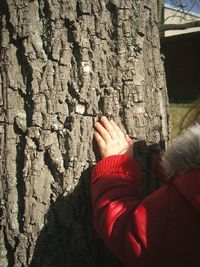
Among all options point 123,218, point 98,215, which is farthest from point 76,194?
point 123,218

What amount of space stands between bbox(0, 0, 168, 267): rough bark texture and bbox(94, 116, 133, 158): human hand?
0.13ft

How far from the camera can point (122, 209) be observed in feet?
5.14

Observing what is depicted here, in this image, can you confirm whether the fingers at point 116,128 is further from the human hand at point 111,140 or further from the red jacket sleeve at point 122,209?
the red jacket sleeve at point 122,209

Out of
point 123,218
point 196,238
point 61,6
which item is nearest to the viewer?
point 196,238

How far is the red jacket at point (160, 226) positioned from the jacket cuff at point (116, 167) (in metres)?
0.15

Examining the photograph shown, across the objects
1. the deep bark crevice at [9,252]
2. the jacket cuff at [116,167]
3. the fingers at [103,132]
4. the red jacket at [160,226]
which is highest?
the fingers at [103,132]

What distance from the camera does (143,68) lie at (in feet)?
6.02

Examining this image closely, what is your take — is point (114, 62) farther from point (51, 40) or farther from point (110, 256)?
point (110, 256)

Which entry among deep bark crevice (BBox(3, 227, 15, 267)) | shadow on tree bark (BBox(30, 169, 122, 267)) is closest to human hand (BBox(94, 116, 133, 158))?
shadow on tree bark (BBox(30, 169, 122, 267))

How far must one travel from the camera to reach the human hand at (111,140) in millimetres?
1729

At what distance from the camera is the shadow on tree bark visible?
5.80 feet

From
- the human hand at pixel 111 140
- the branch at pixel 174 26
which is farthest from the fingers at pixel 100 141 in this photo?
the branch at pixel 174 26

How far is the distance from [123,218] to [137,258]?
6.5 inches

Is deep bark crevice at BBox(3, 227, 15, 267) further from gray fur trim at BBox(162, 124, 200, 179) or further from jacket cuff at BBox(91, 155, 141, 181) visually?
gray fur trim at BBox(162, 124, 200, 179)
